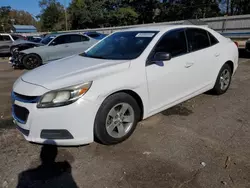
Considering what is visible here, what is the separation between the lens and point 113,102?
2959mm

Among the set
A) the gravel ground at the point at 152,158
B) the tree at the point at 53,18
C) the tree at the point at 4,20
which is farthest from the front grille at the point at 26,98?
the tree at the point at 4,20

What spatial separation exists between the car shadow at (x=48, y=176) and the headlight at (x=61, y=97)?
73 centimetres

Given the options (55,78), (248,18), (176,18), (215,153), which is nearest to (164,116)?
(215,153)

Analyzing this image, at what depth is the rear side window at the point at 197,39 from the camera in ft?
13.5

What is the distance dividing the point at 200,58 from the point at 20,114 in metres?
3.09

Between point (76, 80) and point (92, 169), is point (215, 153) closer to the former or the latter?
point (92, 169)

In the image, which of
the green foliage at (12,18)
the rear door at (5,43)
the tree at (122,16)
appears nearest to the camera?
the rear door at (5,43)

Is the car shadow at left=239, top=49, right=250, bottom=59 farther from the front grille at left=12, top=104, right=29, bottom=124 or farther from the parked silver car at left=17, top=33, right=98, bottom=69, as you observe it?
the front grille at left=12, top=104, right=29, bottom=124

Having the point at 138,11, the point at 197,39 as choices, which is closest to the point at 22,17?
the point at 138,11

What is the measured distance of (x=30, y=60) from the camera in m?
9.89

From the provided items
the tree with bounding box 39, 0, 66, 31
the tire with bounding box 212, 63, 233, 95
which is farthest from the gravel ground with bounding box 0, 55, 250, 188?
the tree with bounding box 39, 0, 66, 31

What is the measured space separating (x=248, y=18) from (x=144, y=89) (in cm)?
1369

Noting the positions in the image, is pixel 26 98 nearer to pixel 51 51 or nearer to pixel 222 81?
pixel 222 81

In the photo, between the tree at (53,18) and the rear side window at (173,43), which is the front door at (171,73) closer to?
the rear side window at (173,43)
